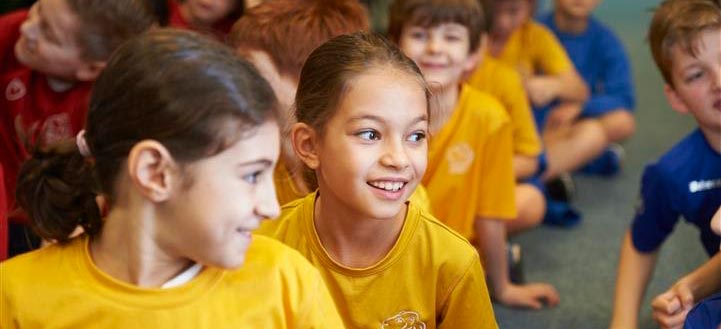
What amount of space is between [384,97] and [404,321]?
0.32 m

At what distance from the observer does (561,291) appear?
6.75ft

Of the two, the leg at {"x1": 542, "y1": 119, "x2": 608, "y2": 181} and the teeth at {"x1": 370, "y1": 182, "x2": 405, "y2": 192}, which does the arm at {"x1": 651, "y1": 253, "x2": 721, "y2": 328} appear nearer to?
the teeth at {"x1": 370, "y1": 182, "x2": 405, "y2": 192}

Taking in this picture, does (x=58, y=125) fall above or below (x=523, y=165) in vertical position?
above

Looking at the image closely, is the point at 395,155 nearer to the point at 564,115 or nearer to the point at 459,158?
the point at 459,158

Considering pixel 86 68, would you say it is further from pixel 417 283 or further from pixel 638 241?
pixel 638 241

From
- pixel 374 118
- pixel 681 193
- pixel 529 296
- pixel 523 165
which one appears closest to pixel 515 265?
pixel 529 296

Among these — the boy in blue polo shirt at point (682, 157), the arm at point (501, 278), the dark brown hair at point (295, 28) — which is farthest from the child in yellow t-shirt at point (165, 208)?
the arm at point (501, 278)

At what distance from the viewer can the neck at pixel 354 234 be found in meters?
1.26

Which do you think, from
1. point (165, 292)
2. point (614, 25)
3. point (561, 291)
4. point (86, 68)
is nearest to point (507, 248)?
point (561, 291)

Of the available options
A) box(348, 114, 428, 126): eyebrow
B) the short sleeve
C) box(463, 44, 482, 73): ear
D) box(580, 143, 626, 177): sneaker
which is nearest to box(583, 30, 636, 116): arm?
box(580, 143, 626, 177): sneaker

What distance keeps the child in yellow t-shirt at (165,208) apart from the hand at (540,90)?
5.18 ft

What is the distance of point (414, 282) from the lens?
126cm

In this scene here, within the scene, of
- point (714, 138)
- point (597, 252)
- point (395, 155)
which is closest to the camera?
point (395, 155)

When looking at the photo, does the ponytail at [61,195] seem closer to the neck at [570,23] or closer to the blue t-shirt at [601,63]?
the blue t-shirt at [601,63]
